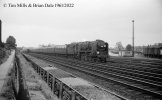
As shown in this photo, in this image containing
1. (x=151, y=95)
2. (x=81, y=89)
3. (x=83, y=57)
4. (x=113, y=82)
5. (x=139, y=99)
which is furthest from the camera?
(x=83, y=57)

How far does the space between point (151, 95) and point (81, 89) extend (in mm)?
3731

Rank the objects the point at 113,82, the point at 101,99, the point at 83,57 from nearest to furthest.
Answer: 1. the point at 101,99
2. the point at 113,82
3. the point at 83,57

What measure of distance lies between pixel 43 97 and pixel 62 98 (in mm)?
1820

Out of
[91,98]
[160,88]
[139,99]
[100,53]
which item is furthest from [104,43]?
[91,98]

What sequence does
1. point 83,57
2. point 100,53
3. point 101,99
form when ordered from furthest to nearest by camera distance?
point 83,57
point 100,53
point 101,99

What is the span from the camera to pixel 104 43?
96.8 feet

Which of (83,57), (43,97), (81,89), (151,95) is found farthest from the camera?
(83,57)

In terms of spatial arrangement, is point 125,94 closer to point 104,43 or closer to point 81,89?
point 81,89

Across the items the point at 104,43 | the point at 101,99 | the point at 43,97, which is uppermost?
the point at 104,43

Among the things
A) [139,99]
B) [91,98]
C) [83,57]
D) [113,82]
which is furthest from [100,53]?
[91,98]

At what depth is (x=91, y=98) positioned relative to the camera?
22.2ft

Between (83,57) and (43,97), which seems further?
(83,57)

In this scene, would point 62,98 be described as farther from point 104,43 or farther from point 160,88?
Answer: point 104,43

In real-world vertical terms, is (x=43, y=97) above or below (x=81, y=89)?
below
